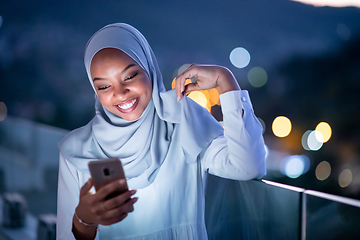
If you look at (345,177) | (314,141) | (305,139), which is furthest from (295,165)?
(345,177)

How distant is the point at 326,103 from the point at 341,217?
5664 mm

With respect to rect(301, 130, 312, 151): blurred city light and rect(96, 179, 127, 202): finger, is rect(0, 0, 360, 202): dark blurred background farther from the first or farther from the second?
rect(96, 179, 127, 202): finger

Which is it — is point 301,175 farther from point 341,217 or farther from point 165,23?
point 341,217

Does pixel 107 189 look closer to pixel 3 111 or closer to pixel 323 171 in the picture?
pixel 3 111

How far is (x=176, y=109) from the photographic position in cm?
71

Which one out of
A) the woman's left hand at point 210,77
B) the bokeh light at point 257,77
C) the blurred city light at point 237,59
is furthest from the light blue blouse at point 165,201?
the bokeh light at point 257,77

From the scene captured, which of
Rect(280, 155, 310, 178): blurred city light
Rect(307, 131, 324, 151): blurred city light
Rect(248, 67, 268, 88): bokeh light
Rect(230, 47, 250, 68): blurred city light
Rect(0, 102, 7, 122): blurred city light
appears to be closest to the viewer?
Rect(0, 102, 7, 122): blurred city light

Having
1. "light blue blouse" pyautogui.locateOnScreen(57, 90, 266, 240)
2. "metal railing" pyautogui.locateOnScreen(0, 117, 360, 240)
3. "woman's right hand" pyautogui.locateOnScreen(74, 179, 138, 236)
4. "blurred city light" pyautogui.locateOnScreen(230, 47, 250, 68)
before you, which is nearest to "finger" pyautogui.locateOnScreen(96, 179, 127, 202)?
"woman's right hand" pyautogui.locateOnScreen(74, 179, 138, 236)

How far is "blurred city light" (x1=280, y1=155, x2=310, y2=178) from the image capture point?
5166 mm

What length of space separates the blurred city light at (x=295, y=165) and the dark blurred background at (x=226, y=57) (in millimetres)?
83

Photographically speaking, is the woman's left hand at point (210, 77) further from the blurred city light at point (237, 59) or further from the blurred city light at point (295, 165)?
the blurred city light at point (295, 165)

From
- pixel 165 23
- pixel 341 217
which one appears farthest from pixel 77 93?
pixel 341 217

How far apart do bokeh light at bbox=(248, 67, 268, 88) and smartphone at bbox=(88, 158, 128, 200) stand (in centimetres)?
390

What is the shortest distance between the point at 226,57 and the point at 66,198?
114 inches
